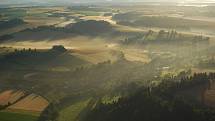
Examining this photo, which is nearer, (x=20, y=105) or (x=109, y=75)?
(x=20, y=105)

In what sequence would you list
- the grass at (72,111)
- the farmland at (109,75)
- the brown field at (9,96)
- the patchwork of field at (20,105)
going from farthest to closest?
the brown field at (9,96)
the patchwork of field at (20,105)
the grass at (72,111)
the farmland at (109,75)

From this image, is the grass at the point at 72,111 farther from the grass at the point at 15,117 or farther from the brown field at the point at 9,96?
the brown field at the point at 9,96

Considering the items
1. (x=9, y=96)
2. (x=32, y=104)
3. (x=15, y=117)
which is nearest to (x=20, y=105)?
(x=32, y=104)

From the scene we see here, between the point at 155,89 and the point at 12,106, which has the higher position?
the point at 155,89

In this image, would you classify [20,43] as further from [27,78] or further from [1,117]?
[1,117]

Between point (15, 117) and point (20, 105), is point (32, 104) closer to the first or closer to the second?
point (20, 105)

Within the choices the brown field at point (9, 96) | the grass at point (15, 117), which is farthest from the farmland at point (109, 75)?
the brown field at point (9, 96)

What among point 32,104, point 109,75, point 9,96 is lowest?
point 9,96

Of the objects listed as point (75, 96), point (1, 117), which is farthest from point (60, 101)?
point (1, 117)
